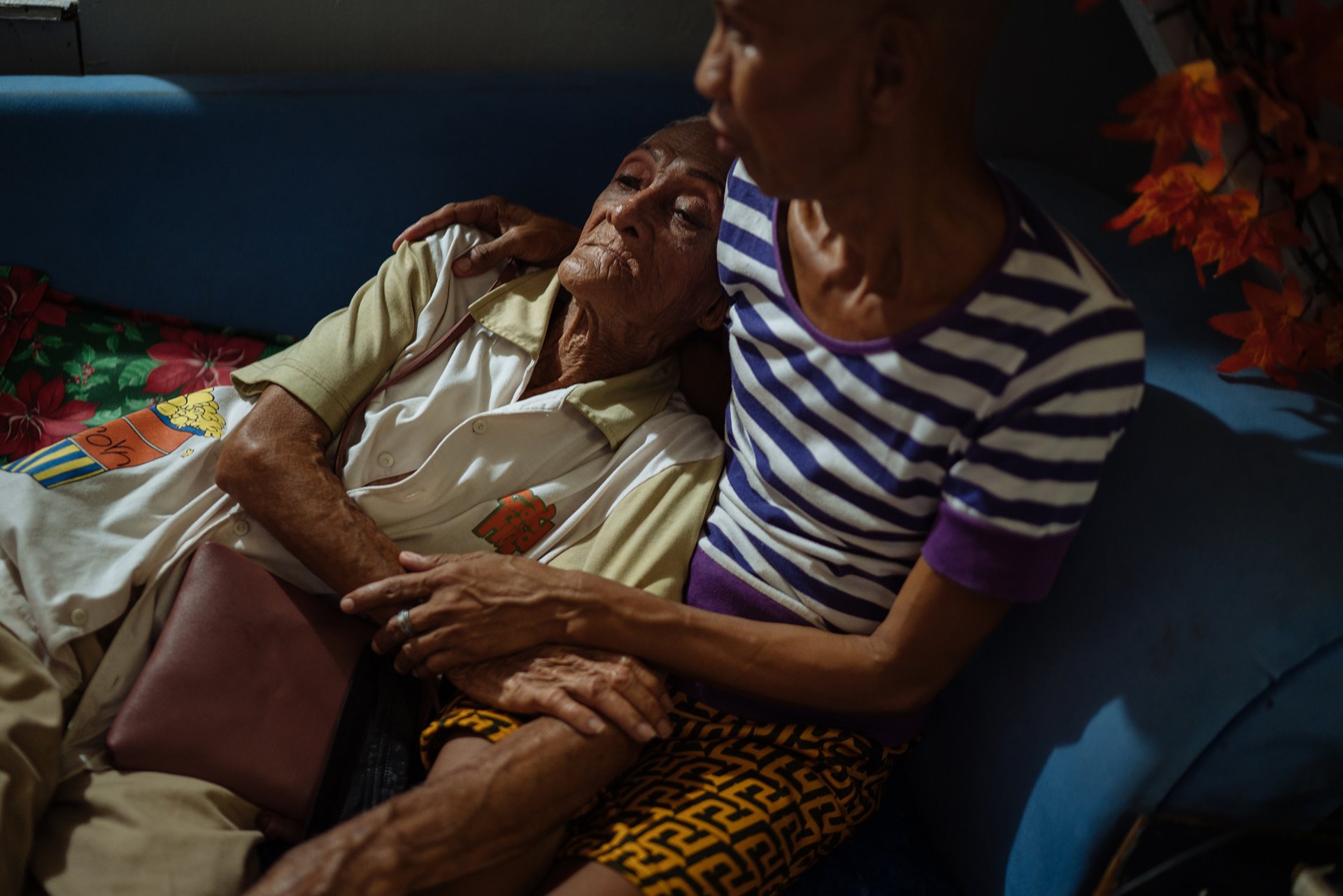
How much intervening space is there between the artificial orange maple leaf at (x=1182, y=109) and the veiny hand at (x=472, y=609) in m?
0.89

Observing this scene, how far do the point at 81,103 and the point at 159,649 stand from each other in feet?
3.47

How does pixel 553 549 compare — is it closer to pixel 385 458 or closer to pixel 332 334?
pixel 385 458

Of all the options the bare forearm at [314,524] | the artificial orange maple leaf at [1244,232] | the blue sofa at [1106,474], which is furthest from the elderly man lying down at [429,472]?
the artificial orange maple leaf at [1244,232]

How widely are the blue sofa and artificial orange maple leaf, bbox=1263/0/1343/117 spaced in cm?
39

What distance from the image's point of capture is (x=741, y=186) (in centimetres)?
140

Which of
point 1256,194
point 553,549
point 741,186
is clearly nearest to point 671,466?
point 553,549

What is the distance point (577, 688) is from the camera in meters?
1.31

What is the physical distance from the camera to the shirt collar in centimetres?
155

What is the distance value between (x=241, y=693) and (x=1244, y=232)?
1.40 m

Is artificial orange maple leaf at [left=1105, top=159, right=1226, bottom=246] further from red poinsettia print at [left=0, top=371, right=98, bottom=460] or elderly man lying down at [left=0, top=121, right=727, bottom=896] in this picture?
red poinsettia print at [left=0, top=371, right=98, bottom=460]

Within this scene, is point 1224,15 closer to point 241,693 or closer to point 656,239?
point 656,239

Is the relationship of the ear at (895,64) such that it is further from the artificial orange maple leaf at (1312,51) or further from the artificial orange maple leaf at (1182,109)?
the artificial orange maple leaf at (1312,51)

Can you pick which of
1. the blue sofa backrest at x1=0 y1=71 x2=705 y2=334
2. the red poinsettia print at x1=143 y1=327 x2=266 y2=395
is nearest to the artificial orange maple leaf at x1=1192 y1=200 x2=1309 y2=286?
the blue sofa backrest at x1=0 y1=71 x2=705 y2=334

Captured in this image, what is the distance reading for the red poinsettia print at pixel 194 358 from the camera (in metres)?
1.89
